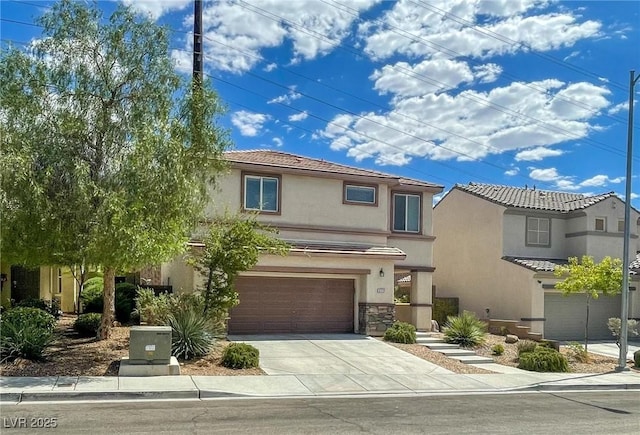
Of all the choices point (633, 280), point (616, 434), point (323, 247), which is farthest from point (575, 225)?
point (616, 434)

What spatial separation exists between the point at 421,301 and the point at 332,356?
740cm

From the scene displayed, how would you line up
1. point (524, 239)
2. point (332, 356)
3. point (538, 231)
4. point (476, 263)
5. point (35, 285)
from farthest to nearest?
point (476, 263), point (538, 231), point (524, 239), point (35, 285), point (332, 356)

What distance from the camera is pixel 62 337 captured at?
1669 cm

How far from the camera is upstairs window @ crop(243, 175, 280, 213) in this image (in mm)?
20891

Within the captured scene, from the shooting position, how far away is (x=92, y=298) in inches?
823

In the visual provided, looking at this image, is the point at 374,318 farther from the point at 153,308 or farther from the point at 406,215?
the point at 153,308

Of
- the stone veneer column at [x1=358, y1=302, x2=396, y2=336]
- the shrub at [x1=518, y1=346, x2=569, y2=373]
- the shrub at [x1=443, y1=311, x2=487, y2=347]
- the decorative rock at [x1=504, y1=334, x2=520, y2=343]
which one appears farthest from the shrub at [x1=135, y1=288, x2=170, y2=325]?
the decorative rock at [x1=504, y1=334, x2=520, y2=343]

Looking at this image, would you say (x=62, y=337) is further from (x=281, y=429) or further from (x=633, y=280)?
(x=633, y=280)

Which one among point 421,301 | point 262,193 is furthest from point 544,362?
point 262,193

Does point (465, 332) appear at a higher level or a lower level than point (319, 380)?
higher

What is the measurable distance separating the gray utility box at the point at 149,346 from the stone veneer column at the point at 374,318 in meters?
9.44

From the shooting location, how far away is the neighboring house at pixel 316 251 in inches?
809

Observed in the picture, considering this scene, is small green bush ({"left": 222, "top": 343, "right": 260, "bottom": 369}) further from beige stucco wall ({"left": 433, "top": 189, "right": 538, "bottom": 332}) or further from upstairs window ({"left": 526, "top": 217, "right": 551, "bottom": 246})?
upstairs window ({"left": 526, "top": 217, "right": 551, "bottom": 246})

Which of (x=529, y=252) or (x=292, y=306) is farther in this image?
(x=529, y=252)
